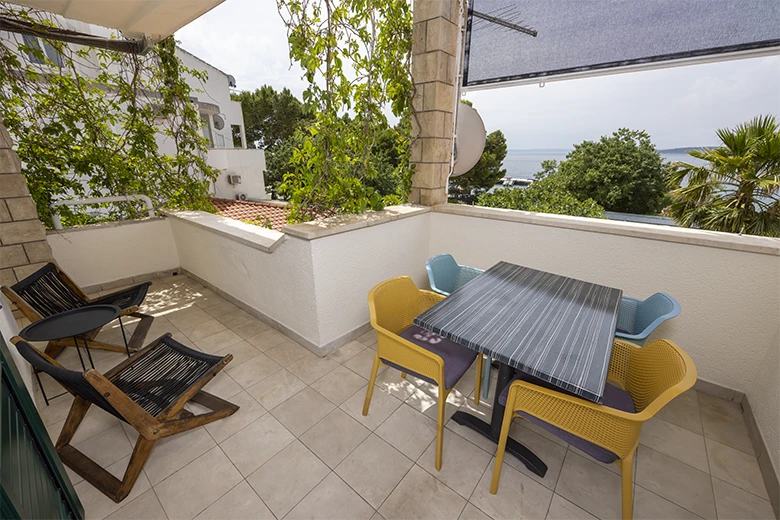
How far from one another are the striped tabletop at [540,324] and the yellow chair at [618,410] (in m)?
0.11

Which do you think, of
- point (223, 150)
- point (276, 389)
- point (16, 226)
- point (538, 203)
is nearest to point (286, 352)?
point (276, 389)

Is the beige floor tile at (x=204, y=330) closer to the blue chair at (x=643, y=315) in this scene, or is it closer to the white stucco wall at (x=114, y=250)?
the white stucco wall at (x=114, y=250)

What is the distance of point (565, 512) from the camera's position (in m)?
1.45

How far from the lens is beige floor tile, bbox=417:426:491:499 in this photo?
5.17ft

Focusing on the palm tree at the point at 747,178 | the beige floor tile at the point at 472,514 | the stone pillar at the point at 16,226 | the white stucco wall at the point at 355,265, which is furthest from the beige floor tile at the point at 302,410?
the palm tree at the point at 747,178

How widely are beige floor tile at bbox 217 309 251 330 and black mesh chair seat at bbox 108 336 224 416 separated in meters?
0.84

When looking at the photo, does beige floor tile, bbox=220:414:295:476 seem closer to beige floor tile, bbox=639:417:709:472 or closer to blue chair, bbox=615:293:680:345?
blue chair, bbox=615:293:680:345

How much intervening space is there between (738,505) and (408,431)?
1.66m

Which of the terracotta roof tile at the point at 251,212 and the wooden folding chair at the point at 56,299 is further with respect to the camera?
the terracotta roof tile at the point at 251,212

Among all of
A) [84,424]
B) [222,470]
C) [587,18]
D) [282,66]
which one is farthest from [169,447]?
[587,18]

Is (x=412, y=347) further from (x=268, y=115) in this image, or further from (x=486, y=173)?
(x=268, y=115)

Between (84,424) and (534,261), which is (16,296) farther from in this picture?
(534,261)

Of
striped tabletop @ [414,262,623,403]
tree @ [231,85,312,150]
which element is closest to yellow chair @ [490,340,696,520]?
striped tabletop @ [414,262,623,403]

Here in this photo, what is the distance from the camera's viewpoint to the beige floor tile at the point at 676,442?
171cm
